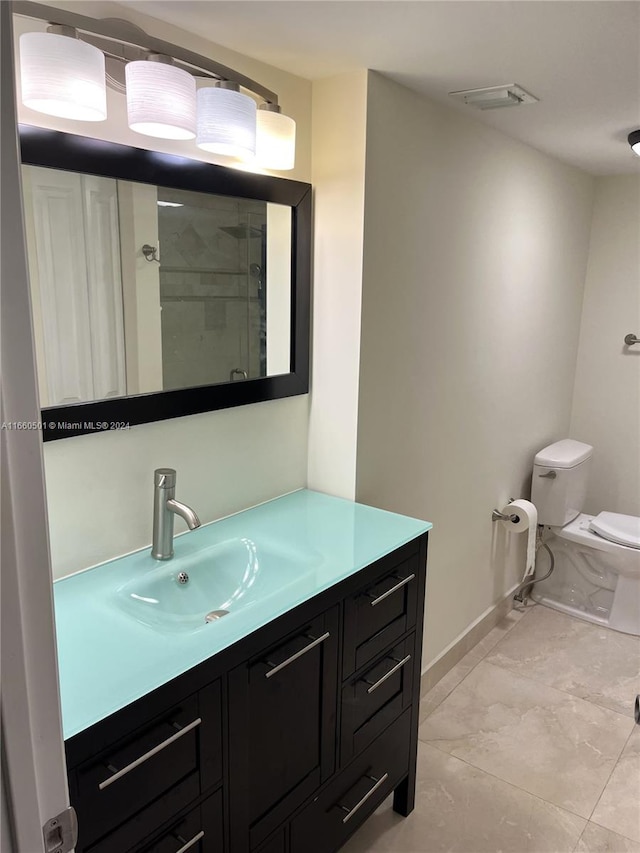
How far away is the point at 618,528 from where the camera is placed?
3238 mm

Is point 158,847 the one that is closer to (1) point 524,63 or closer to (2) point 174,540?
(2) point 174,540

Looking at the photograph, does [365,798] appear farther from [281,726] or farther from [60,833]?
[60,833]

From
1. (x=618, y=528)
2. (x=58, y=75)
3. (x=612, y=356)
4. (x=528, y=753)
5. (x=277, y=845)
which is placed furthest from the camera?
(x=612, y=356)

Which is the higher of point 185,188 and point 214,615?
point 185,188

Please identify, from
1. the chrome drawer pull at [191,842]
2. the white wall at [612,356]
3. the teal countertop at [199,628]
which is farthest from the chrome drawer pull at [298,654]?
the white wall at [612,356]

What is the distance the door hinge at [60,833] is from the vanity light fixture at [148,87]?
1245 mm

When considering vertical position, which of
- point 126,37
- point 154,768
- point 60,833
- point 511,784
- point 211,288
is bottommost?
point 511,784

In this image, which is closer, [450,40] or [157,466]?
[450,40]

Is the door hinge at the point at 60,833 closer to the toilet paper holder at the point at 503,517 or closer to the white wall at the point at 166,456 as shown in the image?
the white wall at the point at 166,456

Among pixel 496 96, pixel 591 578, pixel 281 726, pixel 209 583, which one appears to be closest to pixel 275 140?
pixel 496 96

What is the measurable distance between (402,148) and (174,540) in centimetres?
137

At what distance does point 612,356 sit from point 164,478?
282cm

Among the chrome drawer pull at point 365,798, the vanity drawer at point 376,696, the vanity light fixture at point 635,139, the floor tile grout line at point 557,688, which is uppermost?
the vanity light fixture at point 635,139

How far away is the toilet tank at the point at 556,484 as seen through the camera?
3244 mm
